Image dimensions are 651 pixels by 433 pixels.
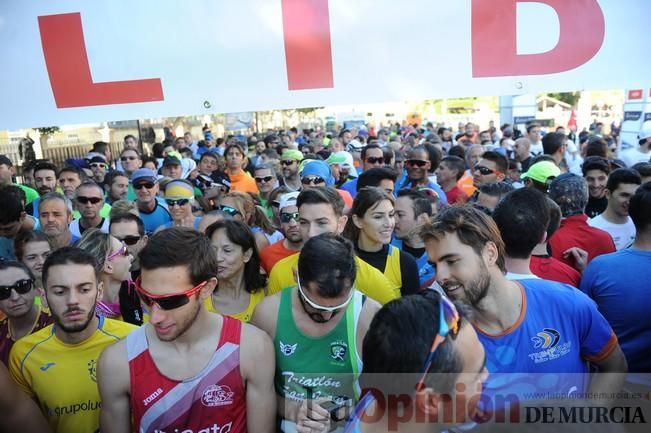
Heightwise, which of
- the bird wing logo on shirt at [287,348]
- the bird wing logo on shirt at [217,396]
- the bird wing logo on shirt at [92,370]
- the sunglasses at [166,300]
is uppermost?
the sunglasses at [166,300]

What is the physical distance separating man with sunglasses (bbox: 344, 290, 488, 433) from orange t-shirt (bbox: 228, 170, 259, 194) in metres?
6.32

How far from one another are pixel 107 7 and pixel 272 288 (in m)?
1.89

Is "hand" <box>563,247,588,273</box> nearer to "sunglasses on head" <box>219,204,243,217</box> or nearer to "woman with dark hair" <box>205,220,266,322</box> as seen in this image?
"woman with dark hair" <box>205,220,266,322</box>

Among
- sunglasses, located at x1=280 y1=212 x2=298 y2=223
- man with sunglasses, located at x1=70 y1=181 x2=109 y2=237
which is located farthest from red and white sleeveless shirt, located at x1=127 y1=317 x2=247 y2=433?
man with sunglasses, located at x1=70 y1=181 x2=109 y2=237

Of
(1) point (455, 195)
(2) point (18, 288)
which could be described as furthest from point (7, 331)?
(1) point (455, 195)

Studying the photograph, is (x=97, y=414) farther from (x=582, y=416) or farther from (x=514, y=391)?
(x=582, y=416)

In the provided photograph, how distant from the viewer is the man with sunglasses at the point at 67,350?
2.53 metres

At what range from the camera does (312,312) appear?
2.38 metres

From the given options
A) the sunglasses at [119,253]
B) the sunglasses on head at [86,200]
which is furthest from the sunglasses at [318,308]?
the sunglasses on head at [86,200]

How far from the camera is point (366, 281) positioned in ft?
10.1

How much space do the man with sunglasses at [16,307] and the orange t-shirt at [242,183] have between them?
15.5 ft

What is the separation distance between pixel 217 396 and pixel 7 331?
1719 mm

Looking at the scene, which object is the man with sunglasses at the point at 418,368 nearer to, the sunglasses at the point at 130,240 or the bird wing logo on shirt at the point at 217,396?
the bird wing logo on shirt at the point at 217,396

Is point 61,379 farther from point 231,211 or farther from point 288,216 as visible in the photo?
point 231,211
